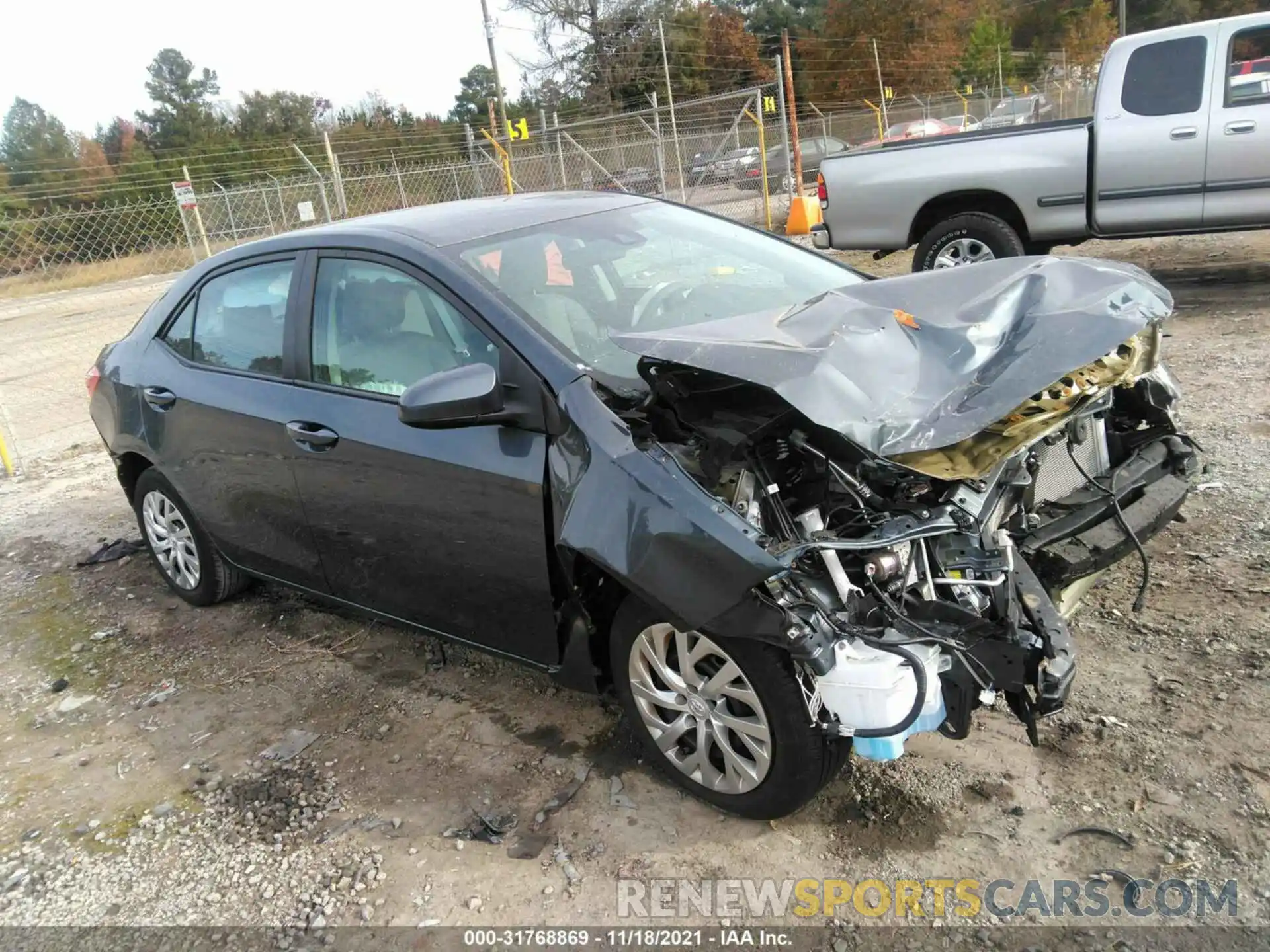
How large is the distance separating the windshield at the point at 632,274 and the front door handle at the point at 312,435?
0.80 metres

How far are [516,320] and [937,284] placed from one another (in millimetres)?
1377

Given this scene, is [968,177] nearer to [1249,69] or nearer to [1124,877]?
[1249,69]

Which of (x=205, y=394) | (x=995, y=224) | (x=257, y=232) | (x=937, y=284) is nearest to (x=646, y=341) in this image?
(x=937, y=284)

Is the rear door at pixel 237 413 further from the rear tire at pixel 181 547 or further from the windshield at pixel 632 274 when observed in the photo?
the windshield at pixel 632 274

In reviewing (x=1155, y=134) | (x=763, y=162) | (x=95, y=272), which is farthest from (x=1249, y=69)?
(x=95, y=272)

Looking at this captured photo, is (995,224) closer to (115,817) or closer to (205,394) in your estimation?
(205,394)

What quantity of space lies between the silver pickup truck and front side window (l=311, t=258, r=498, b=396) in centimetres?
503

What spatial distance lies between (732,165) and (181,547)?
13.6m

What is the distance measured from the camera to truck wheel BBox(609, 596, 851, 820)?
2.53m

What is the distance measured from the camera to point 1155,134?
290 inches

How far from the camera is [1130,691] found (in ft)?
10.1

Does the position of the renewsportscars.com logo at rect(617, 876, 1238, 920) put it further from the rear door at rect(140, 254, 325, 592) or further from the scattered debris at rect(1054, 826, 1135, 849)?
the rear door at rect(140, 254, 325, 592)

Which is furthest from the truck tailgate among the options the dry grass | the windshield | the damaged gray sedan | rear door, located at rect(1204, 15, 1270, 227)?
the dry grass

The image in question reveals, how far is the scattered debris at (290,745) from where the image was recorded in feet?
11.3
